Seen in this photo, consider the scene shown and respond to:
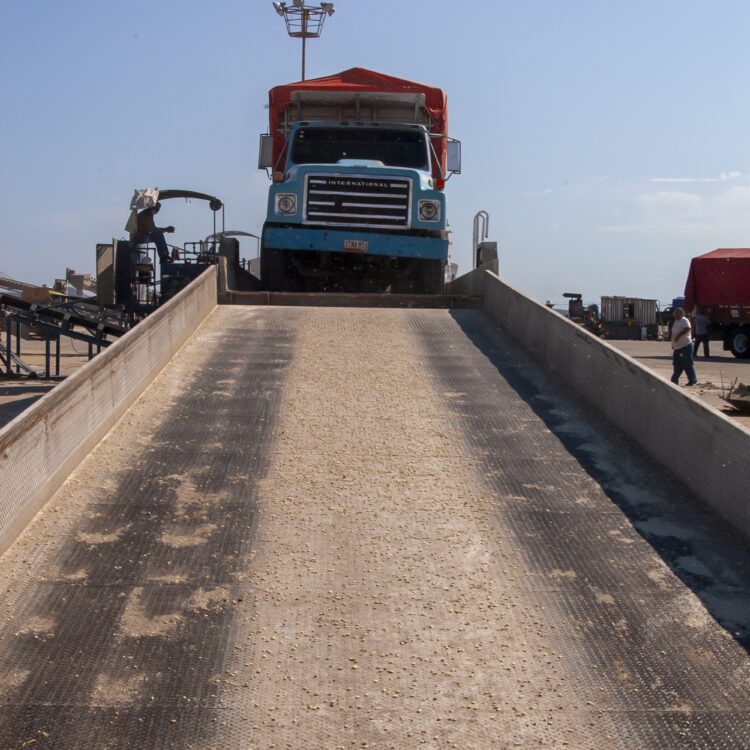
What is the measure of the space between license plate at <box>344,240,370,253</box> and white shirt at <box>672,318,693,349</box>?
20.4 feet

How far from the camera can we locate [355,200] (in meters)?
15.5

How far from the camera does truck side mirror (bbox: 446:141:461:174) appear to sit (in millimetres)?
17562

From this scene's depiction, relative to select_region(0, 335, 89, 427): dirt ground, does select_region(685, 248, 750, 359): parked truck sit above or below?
above

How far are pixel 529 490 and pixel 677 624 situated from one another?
188 cm

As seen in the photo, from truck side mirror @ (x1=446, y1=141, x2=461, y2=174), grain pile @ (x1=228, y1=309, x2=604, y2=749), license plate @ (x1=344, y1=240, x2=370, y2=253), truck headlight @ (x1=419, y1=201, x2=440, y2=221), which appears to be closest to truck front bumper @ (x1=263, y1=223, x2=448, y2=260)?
license plate @ (x1=344, y1=240, x2=370, y2=253)

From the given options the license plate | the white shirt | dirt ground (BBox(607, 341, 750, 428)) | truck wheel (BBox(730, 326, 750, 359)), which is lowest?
dirt ground (BBox(607, 341, 750, 428))

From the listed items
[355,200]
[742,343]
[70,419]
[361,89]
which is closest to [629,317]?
[742,343]

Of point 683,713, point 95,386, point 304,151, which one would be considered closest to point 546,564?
point 683,713

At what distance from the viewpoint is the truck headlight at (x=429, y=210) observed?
15703 mm

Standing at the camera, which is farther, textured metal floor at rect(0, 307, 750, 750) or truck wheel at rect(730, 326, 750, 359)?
truck wheel at rect(730, 326, 750, 359)

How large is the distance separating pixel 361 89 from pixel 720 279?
20808 millimetres

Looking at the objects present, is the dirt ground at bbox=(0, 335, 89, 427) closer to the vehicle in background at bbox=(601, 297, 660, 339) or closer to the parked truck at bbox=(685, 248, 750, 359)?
the parked truck at bbox=(685, 248, 750, 359)

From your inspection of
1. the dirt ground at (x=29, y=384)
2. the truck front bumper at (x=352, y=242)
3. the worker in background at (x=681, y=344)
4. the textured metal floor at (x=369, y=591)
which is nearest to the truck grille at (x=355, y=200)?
the truck front bumper at (x=352, y=242)

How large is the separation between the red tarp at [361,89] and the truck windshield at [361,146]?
2.39ft
